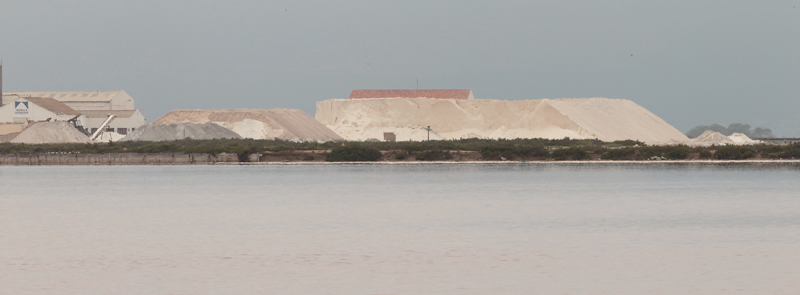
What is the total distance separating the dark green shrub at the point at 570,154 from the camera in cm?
4406

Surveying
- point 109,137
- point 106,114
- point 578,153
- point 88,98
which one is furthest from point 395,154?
point 88,98

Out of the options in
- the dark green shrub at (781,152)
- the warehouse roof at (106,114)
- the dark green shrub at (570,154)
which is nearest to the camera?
the dark green shrub at (570,154)

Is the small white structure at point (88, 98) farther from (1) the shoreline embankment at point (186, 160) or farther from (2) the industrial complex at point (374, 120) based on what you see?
(1) the shoreline embankment at point (186, 160)

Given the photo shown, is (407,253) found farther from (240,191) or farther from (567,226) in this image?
(240,191)

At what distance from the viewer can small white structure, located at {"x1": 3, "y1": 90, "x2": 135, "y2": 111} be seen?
77812 mm

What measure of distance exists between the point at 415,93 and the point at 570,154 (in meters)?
34.0

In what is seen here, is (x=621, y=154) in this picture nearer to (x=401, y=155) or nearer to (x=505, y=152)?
(x=505, y=152)

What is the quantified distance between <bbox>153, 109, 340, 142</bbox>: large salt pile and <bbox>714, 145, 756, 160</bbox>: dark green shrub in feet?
90.7

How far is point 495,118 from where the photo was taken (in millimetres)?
73062

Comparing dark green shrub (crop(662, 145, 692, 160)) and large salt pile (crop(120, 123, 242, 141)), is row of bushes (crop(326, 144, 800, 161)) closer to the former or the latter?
dark green shrub (crop(662, 145, 692, 160))

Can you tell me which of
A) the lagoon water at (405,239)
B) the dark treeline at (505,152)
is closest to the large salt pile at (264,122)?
the dark treeline at (505,152)

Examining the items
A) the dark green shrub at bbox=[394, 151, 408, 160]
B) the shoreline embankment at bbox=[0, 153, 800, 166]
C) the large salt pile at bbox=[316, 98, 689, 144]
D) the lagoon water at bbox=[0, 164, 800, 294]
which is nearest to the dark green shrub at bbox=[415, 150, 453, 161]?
the shoreline embankment at bbox=[0, 153, 800, 166]

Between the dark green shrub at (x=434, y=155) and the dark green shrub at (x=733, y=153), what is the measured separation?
1251 cm

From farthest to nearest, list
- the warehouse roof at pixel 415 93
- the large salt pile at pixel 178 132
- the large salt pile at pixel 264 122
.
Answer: the warehouse roof at pixel 415 93 → the large salt pile at pixel 264 122 → the large salt pile at pixel 178 132
